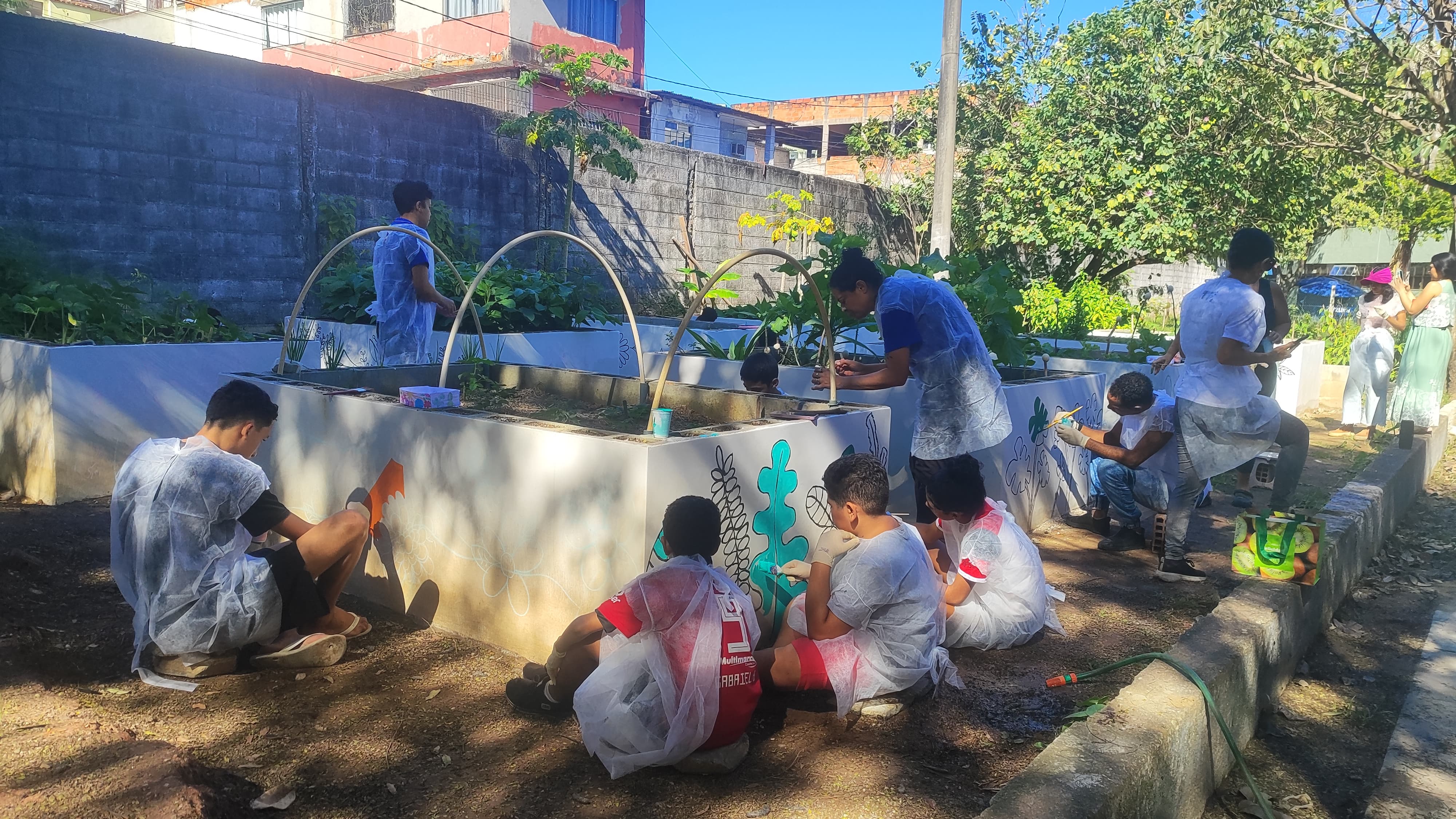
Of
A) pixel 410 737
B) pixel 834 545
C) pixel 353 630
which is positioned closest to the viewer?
pixel 410 737

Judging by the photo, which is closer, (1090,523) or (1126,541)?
(1126,541)

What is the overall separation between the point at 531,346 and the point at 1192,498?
16.0ft

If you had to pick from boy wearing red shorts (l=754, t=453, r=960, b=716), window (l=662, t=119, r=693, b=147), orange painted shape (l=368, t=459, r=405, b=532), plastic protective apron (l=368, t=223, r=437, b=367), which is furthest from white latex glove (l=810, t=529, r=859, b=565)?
window (l=662, t=119, r=693, b=147)

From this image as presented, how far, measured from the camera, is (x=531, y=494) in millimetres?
3559

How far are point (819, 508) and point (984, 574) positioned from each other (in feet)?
2.28

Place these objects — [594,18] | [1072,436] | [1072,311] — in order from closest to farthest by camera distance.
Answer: [1072,436]
[1072,311]
[594,18]

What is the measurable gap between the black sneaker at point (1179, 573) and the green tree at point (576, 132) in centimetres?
789

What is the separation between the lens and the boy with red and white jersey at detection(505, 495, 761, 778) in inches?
110

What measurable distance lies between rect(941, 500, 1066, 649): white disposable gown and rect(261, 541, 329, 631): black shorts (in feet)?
7.69

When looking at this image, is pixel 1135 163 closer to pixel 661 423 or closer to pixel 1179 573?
pixel 1179 573

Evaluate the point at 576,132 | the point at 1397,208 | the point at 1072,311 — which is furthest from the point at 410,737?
the point at 1397,208

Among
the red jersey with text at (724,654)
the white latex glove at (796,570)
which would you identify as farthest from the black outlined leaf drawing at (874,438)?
the red jersey with text at (724,654)

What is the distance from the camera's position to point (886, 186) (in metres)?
18.7

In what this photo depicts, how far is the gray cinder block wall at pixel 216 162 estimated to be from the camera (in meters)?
7.76
